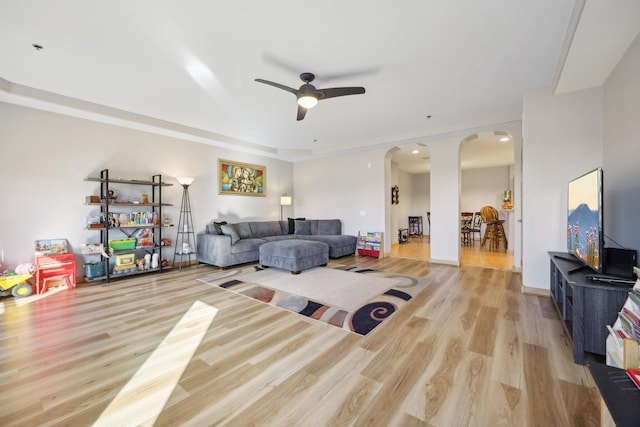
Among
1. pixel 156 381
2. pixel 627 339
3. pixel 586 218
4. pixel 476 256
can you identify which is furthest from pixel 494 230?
pixel 156 381

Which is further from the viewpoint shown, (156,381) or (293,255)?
(293,255)

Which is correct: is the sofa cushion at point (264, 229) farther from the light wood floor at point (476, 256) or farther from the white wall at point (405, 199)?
the white wall at point (405, 199)

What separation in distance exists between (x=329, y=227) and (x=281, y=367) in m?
4.78

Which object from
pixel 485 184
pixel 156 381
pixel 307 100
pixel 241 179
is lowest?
pixel 156 381

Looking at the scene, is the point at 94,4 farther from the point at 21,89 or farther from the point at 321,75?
the point at 21,89

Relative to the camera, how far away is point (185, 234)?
207 inches

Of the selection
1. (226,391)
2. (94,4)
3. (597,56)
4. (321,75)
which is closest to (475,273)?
(597,56)

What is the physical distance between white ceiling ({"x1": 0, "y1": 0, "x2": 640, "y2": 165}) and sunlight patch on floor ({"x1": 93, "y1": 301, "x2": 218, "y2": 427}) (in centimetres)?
266

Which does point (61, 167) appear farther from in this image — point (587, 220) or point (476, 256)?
point (476, 256)

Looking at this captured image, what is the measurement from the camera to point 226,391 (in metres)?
1.59

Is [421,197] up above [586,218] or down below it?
above

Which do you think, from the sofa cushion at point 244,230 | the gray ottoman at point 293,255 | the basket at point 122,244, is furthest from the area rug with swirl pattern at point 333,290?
the basket at point 122,244

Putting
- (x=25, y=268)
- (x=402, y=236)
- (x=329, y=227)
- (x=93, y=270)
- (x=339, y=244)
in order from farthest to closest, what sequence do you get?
(x=402, y=236)
(x=329, y=227)
(x=339, y=244)
(x=93, y=270)
(x=25, y=268)

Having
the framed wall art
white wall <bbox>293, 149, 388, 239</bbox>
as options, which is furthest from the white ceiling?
white wall <bbox>293, 149, 388, 239</bbox>
